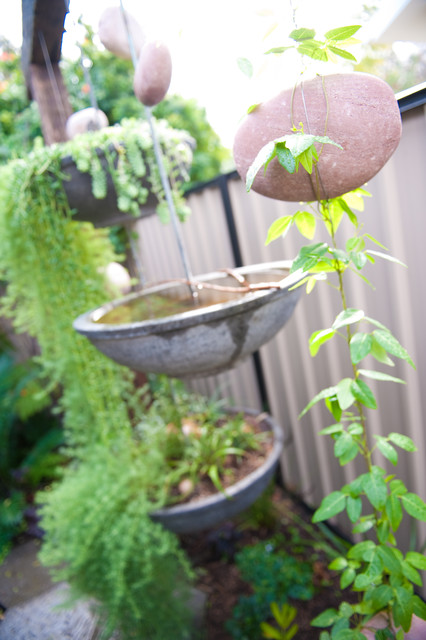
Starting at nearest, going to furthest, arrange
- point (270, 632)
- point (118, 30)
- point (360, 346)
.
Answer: point (360, 346)
point (118, 30)
point (270, 632)

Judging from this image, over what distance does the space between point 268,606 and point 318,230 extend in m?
1.60

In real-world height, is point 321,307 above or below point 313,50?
below

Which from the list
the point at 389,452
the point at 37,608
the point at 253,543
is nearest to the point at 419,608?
the point at 389,452

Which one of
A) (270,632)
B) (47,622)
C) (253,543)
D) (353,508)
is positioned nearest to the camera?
(353,508)

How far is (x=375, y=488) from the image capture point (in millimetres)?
757

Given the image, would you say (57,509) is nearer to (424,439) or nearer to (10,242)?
(10,242)

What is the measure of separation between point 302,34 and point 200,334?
0.58 meters

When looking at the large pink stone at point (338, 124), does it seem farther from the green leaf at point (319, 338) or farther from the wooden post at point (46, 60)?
the wooden post at point (46, 60)

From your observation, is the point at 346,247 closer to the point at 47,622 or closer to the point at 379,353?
the point at 379,353

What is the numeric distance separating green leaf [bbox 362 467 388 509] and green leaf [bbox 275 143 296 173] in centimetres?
60

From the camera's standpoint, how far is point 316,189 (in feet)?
2.29

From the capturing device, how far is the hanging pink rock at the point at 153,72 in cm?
95

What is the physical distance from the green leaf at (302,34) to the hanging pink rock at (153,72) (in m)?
0.46

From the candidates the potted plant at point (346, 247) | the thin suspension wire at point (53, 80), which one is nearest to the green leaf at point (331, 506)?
the potted plant at point (346, 247)
